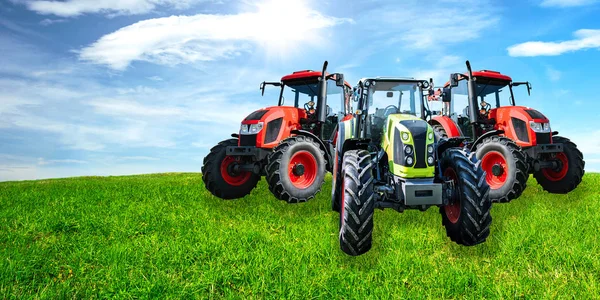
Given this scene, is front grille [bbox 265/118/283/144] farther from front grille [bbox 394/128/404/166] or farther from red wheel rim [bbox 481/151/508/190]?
red wheel rim [bbox 481/151/508/190]

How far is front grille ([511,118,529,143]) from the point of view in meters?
10.1

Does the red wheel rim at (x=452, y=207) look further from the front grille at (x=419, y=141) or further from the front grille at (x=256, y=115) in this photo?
the front grille at (x=256, y=115)

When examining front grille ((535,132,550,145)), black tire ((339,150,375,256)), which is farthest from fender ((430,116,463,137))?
black tire ((339,150,375,256))

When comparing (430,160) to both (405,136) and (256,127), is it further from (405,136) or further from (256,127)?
(256,127)

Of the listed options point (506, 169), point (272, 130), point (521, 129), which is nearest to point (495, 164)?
point (506, 169)

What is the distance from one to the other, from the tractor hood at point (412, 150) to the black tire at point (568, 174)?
6.25 m

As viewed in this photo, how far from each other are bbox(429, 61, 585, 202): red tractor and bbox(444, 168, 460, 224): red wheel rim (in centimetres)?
210

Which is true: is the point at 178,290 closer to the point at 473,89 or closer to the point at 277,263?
the point at 277,263

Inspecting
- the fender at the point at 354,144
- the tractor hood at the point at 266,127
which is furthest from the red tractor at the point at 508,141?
the tractor hood at the point at 266,127

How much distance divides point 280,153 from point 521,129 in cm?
561

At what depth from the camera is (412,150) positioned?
5828 mm

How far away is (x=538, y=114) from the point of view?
10297 millimetres

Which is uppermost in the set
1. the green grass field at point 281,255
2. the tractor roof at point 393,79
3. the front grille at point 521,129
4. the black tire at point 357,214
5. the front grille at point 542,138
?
the tractor roof at point 393,79

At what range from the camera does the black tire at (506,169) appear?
29.8 feet
